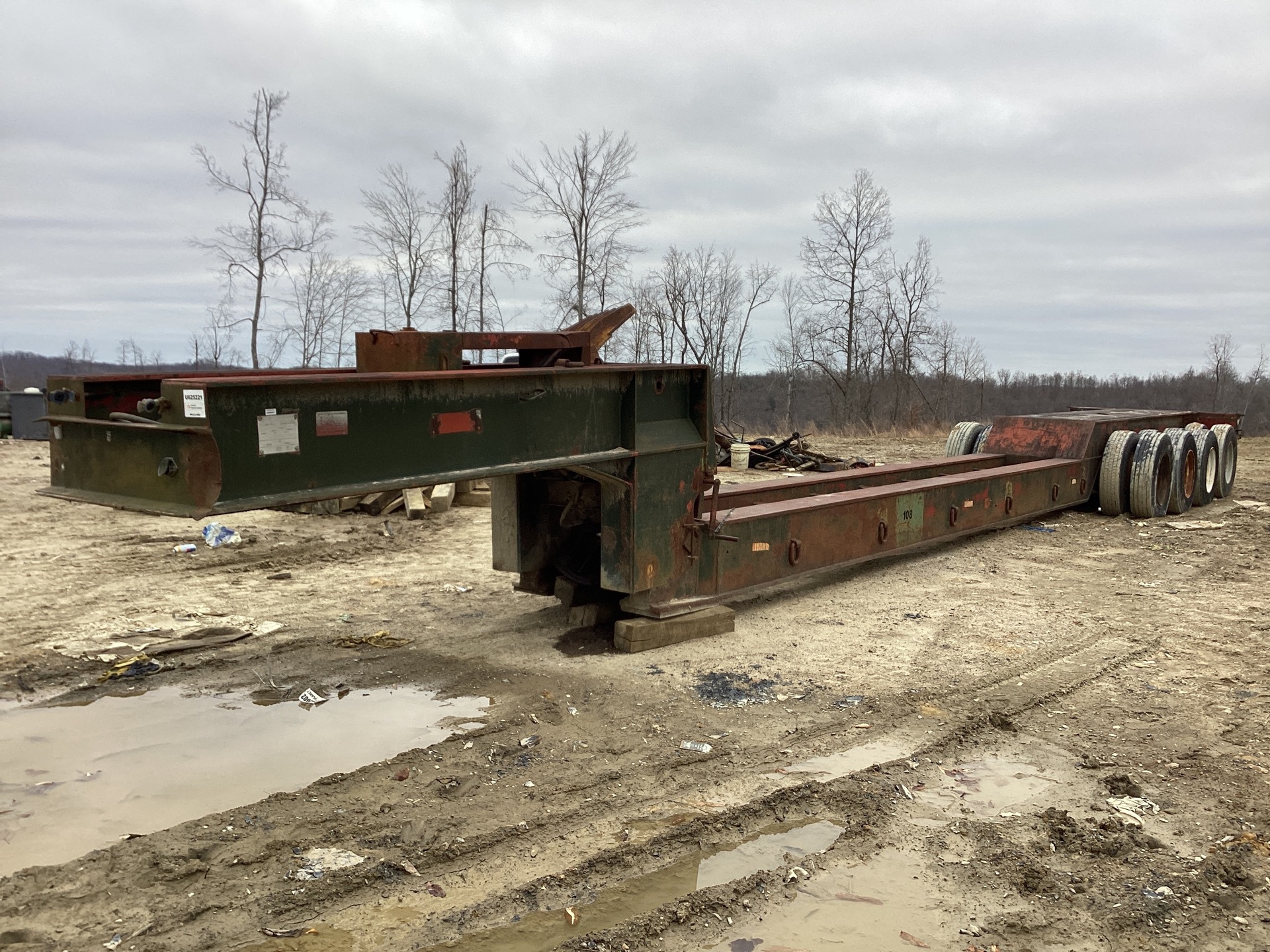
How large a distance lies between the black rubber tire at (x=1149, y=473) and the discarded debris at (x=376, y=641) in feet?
27.6

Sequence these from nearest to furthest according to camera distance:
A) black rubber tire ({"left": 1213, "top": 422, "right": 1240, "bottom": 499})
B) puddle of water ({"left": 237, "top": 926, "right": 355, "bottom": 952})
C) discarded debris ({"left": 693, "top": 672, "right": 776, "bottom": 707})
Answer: puddle of water ({"left": 237, "top": 926, "right": 355, "bottom": 952}) < discarded debris ({"left": 693, "top": 672, "right": 776, "bottom": 707}) < black rubber tire ({"left": 1213, "top": 422, "right": 1240, "bottom": 499})

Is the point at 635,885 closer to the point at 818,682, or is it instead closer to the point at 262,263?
the point at 818,682

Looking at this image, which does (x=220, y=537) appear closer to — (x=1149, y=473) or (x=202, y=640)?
(x=202, y=640)

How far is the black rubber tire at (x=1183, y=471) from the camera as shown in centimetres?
1093

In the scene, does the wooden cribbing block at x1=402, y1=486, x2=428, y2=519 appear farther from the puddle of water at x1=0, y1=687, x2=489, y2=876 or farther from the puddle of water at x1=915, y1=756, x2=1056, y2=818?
the puddle of water at x1=915, y1=756, x2=1056, y2=818

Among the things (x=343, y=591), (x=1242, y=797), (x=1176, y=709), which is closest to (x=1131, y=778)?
(x=1242, y=797)

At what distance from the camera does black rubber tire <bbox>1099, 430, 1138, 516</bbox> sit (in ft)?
34.7

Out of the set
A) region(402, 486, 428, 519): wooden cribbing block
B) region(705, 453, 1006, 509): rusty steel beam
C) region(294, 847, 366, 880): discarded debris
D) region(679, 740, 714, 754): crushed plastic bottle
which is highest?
region(705, 453, 1006, 509): rusty steel beam

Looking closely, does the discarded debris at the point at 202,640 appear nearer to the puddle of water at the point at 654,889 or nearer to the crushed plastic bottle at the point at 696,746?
the crushed plastic bottle at the point at 696,746

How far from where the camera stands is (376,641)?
604 centimetres

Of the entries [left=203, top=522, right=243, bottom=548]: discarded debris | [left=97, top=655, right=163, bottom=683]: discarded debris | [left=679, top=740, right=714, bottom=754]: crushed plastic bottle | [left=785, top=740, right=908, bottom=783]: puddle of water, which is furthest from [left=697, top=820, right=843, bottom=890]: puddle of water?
[left=203, top=522, right=243, bottom=548]: discarded debris

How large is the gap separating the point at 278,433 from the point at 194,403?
385mm

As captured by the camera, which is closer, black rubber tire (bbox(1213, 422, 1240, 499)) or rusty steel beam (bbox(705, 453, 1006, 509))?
rusty steel beam (bbox(705, 453, 1006, 509))

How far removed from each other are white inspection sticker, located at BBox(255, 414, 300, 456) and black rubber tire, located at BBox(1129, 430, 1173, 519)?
31.5 feet
